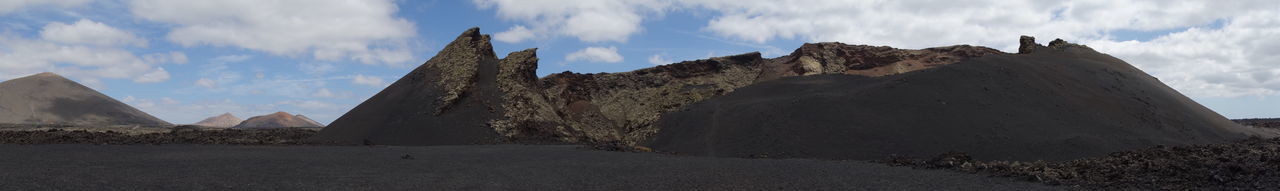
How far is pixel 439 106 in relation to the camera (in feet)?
74.0

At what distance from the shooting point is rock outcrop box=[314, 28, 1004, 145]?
2172 centimetres

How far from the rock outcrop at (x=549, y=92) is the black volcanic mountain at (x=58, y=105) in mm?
54909

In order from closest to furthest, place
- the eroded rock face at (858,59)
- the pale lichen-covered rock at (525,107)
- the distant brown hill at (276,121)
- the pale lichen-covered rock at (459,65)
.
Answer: the pale lichen-covered rock at (525,107)
the pale lichen-covered rock at (459,65)
the eroded rock face at (858,59)
the distant brown hill at (276,121)

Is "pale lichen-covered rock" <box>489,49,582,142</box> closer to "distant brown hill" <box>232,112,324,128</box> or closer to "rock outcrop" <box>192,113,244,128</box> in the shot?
"distant brown hill" <box>232,112,324,128</box>

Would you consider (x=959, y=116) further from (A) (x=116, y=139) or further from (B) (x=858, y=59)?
(A) (x=116, y=139)

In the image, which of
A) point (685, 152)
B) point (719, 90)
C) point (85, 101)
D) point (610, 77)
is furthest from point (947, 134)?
point (85, 101)

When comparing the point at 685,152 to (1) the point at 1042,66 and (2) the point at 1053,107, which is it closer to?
(2) the point at 1053,107

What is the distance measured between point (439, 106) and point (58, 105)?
6848 centimetres

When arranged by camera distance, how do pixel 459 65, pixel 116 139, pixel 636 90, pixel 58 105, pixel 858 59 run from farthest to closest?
pixel 58 105, pixel 636 90, pixel 858 59, pixel 459 65, pixel 116 139

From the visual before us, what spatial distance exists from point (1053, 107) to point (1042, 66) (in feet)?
15.8

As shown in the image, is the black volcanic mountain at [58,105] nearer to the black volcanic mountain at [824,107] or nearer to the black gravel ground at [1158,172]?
the black volcanic mountain at [824,107]

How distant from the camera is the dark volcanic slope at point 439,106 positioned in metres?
20.9

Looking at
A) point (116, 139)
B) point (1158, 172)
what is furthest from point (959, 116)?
point (116, 139)

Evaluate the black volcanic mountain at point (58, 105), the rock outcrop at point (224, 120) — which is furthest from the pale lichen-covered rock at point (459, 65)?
the rock outcrop at point (224, 120)
